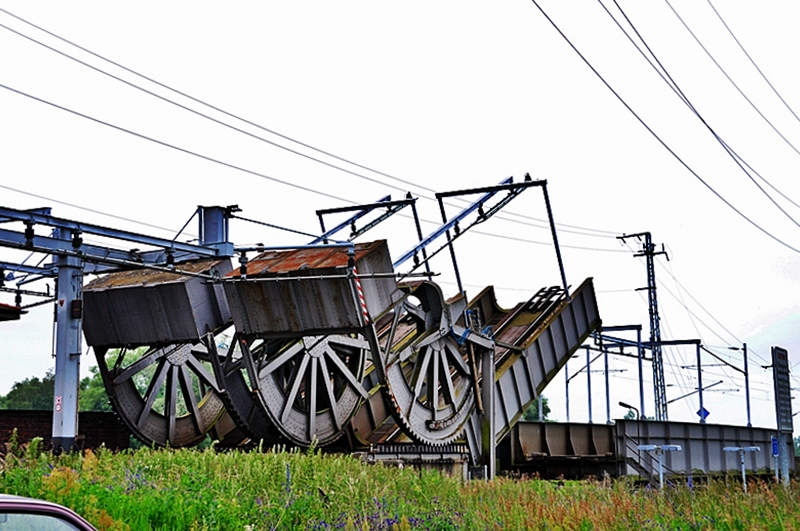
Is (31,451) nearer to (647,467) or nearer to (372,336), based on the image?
(372,336)

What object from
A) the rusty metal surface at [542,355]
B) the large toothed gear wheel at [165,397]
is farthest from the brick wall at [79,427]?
the rusty metal surface at [542,355]

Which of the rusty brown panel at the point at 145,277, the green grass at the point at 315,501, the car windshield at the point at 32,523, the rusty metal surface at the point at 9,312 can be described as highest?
the rusty brown panel at the point at 145,277

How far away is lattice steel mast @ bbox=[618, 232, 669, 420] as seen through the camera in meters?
43.7

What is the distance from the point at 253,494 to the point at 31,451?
2740 mm

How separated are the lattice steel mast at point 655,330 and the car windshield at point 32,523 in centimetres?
4154

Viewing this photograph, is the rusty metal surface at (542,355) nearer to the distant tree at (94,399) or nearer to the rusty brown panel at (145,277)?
the rusty brown panel at (145,277)

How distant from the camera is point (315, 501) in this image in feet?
30.8

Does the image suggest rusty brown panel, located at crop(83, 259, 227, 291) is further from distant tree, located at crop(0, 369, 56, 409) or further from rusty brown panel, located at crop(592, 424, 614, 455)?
distant tree, located at crop(0, 369, 56, 409)

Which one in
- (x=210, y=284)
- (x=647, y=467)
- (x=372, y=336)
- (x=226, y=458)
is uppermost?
(x=210, y=284)

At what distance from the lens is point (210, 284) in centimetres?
1769

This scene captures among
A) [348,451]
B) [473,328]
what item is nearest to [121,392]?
[348,451]

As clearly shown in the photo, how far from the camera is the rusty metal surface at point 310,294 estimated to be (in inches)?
630

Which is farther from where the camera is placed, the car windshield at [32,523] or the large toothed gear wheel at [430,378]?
the large toothed gear wheel at [430,378]

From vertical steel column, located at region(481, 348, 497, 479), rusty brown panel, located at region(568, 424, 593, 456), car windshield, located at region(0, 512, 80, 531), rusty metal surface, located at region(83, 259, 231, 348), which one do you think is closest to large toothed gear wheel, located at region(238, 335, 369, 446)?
rusty metal surface, located at region(83, 259, 231, 348)
